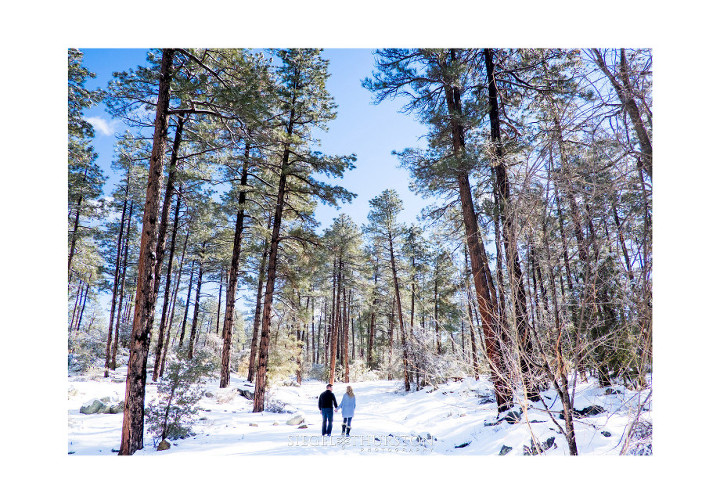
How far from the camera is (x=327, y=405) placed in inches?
243

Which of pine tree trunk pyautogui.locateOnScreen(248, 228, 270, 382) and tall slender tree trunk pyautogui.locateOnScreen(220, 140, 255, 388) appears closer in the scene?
pine tree trunk pyautogui.locateOnScreen(248, 228, 270, 382)

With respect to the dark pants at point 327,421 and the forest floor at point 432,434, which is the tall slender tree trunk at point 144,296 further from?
the dark pants at point 327,421

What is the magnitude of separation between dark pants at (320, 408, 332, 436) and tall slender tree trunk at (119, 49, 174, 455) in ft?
10.1

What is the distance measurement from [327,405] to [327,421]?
1.76ft

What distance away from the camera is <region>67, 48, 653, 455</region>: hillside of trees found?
115 inches

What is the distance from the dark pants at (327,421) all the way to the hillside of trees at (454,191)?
85.9 inches

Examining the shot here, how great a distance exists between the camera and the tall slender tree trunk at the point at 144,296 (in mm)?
4891

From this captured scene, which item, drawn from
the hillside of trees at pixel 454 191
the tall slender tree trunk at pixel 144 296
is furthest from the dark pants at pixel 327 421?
the tall slender tree trunk at pixel 144 296

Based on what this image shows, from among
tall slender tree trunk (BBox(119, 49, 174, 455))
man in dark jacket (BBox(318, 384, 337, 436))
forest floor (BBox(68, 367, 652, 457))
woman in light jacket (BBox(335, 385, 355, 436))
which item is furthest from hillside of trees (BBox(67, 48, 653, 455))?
man in dark jacket (BBox(318, 384, 337, 436))

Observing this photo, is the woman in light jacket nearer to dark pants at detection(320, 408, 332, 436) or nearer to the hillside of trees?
dark pants at detection(320, 408, 332, 436)

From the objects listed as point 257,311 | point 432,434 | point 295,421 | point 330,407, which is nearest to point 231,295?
point 257,311

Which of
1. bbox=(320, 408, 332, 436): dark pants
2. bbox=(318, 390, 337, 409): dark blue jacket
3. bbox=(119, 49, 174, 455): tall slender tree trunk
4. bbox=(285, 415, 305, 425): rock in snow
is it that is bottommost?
bbox=(285, 415, 305, 425): rock in snow
